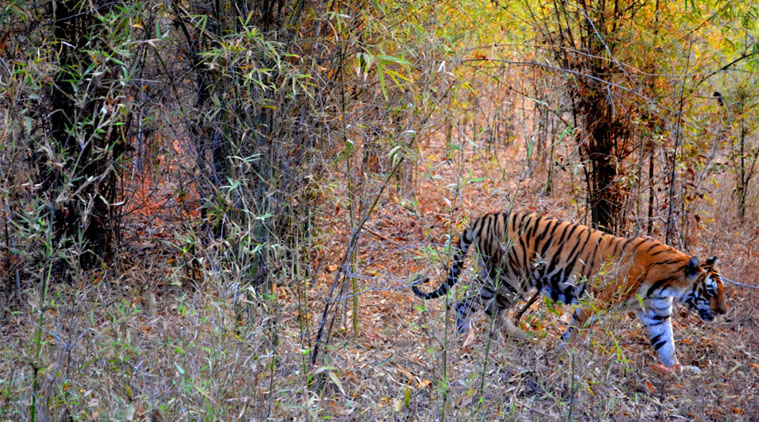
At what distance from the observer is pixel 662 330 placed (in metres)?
3.97

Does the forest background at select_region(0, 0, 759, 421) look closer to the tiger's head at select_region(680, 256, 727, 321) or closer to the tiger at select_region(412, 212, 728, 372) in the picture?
the tiger at select_region(412, 212, 728, 372)

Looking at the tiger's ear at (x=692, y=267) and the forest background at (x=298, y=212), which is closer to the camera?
the forest background at (x=298, y=212)

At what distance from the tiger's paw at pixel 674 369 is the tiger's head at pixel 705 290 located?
34 cm

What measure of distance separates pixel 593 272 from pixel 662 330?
0.53 metres

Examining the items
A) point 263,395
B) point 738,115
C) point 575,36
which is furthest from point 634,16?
point 263,395

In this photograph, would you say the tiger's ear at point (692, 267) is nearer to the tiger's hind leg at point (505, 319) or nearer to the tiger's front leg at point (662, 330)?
the tiger's front leg at point (662, 330)

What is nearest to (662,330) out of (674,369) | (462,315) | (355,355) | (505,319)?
(674,369)

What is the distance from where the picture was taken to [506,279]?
4.49m

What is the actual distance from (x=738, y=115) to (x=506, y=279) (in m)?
2.43

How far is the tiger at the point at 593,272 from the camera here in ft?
13.1

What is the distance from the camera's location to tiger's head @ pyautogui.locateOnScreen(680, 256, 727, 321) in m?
3.99

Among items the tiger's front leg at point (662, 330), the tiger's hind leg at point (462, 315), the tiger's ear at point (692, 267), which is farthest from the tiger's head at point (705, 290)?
the tiger's hind leg at point (462, 315)

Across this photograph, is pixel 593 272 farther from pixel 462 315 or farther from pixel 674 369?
pixel 462 315

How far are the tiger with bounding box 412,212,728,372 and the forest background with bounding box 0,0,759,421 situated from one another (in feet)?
0.63
